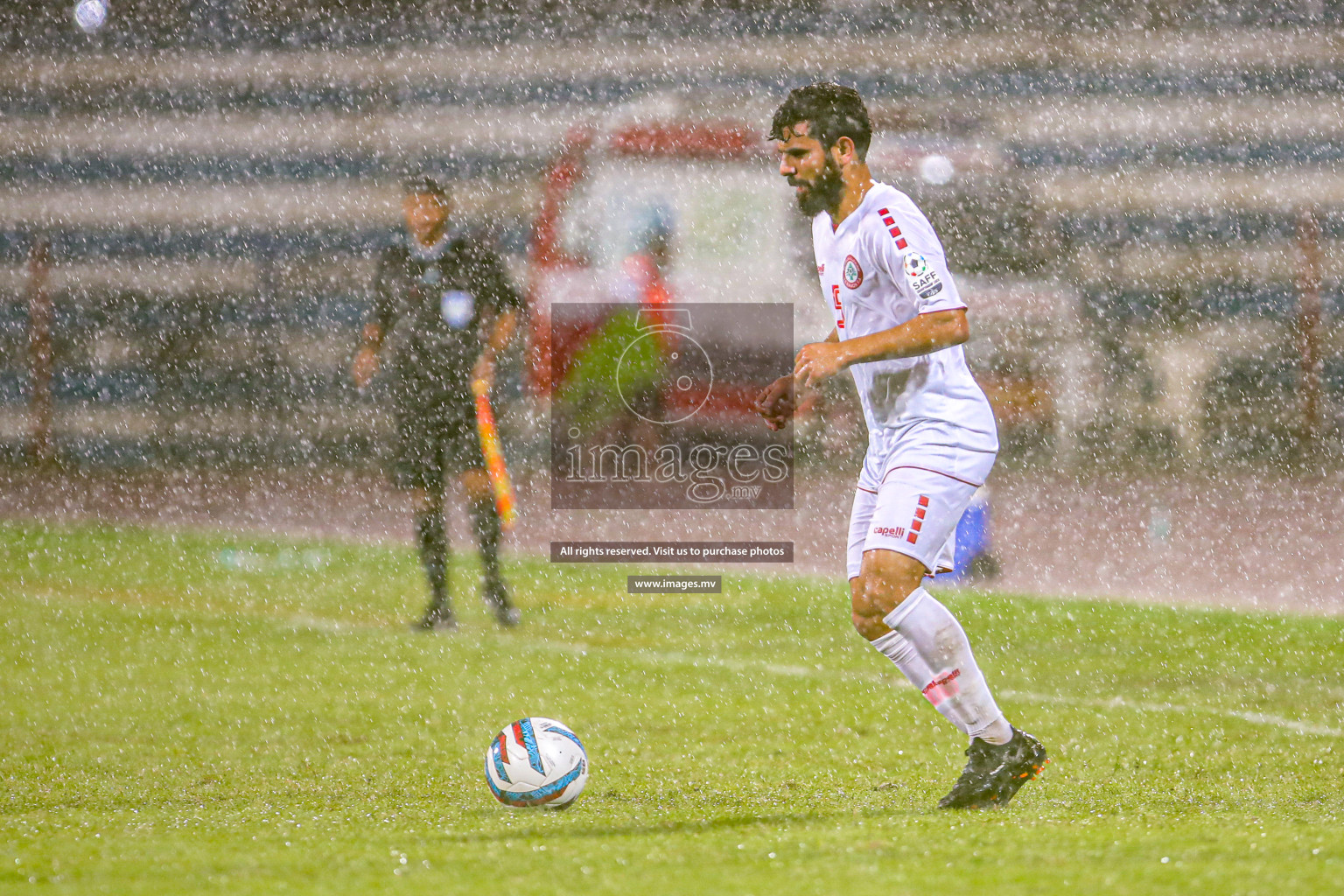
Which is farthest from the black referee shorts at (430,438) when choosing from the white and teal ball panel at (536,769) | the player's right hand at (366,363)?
the white and teal ball panel at (536,769)

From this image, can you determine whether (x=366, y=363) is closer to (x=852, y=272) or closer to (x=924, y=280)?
(x=852, y=272)

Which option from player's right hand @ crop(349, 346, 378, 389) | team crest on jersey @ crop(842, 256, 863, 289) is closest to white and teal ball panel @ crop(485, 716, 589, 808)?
team crest on jersey @ crop(842, 256, 863, 289)

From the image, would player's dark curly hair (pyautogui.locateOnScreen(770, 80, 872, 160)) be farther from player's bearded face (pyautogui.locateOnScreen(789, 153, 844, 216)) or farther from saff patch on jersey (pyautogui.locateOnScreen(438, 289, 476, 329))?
saff patch on jersey (pyautogui.locateOnScreen(438, 289, 476, 329))

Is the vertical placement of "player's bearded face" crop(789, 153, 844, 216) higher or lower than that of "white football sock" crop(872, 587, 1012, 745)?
higher

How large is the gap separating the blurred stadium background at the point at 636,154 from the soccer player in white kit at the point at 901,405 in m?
8.36

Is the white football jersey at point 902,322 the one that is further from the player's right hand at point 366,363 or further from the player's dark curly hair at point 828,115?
the player's right hand at point 366,363

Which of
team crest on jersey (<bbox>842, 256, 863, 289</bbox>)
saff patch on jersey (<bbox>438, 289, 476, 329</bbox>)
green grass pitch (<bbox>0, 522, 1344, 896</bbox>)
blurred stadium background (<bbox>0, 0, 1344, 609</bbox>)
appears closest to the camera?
green grass pitch (<bbox>0, 522, 1344, 896</bbox>)

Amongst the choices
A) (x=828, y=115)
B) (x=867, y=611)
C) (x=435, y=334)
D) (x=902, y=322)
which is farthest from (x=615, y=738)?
(x=435, y=334)

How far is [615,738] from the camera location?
5574 mm

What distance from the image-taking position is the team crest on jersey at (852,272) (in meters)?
4.31

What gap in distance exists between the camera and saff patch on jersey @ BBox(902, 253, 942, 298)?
411cm

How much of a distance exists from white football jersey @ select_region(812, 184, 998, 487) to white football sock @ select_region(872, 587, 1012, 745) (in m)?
0.36

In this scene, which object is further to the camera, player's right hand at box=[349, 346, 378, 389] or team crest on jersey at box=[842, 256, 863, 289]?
player's right hand at box=[349, 346, 378, 389]

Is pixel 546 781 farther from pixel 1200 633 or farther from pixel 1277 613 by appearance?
pixel 1277 613
